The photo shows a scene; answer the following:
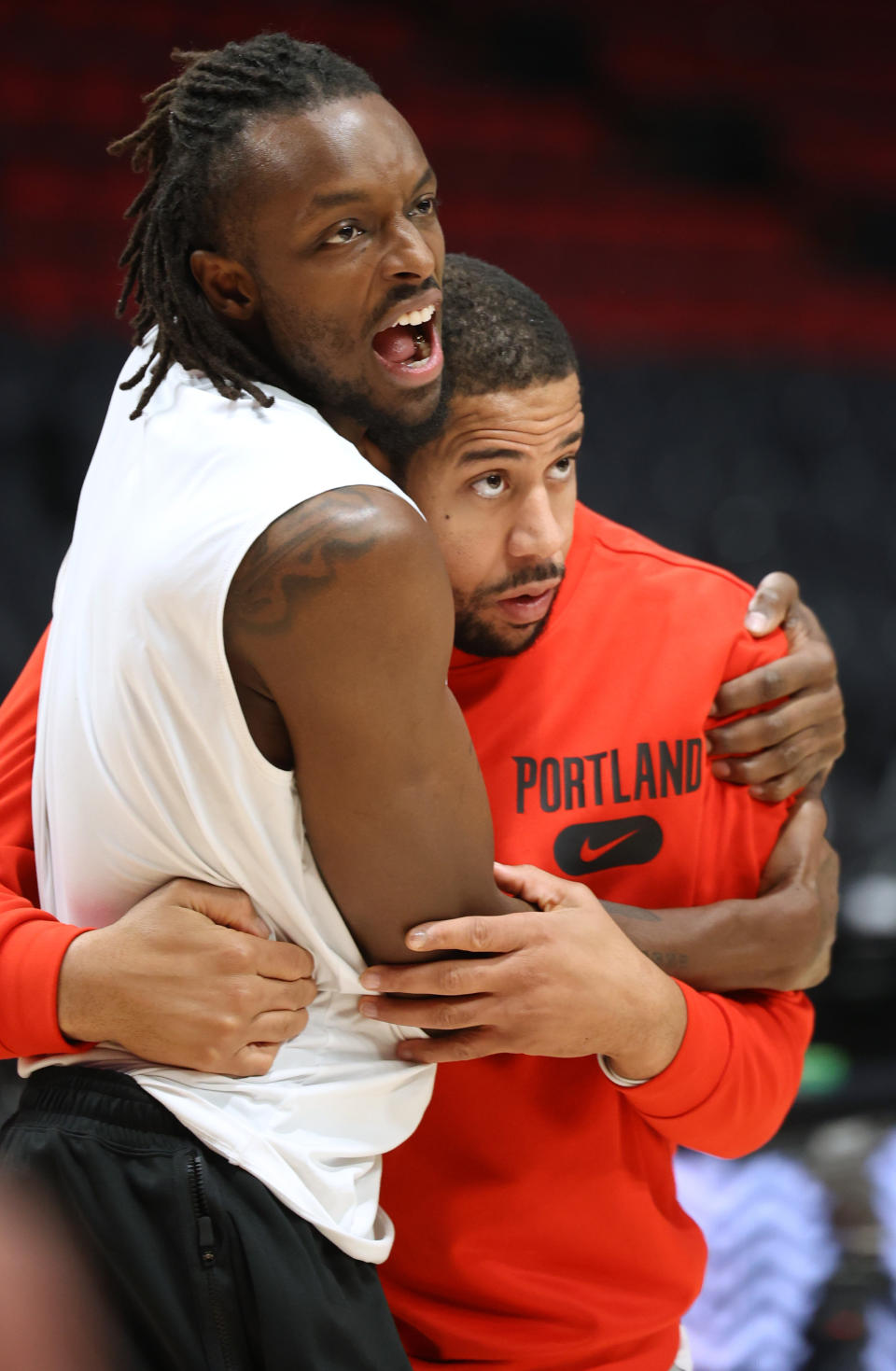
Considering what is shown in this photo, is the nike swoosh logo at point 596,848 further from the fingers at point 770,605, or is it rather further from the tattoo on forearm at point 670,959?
the fingers at point 770,605

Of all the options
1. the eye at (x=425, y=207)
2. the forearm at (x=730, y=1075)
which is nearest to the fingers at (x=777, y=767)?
the forearm at (x=730, y=1075)

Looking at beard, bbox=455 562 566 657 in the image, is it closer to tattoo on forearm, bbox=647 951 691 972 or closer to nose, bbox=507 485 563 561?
nose, bbox=507 485 563 561

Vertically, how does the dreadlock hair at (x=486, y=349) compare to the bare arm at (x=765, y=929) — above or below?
above

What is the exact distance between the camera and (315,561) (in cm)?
106

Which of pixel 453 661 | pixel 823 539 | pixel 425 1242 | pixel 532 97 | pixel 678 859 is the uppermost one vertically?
pixel 532 97

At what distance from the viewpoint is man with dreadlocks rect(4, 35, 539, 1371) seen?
1.08m

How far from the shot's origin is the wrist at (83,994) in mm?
1213

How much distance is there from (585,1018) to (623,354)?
235 cm

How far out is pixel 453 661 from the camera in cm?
161

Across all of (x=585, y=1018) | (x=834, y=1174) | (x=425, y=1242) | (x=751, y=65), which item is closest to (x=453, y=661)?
(x=585, y=1018)

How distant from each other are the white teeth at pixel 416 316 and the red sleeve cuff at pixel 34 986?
0.60 m

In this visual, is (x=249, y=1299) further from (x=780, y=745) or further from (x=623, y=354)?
(x=623, y=354)

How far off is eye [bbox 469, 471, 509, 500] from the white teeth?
0.78 feet

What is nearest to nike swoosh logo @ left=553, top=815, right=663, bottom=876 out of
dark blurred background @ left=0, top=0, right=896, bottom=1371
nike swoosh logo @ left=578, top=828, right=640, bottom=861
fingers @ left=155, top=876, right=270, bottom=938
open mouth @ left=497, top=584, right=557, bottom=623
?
nike swoosh logo @ left=578, top=828, right=640, bottom=861
